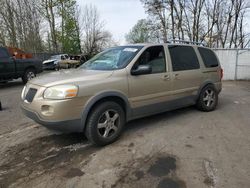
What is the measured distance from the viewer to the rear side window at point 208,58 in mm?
5413

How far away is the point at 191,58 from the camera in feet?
16.8

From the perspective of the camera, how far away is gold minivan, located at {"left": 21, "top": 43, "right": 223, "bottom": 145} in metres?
3.25

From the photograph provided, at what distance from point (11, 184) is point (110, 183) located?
1179 mm

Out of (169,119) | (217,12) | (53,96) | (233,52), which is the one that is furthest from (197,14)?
(53,96)

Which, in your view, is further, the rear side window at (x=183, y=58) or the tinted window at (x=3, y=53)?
the tinted window at (x=3, y=53)

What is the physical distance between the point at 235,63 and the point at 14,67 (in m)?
12.1

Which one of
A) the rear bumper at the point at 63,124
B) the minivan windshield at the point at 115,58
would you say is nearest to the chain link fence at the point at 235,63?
the minivan windshield at the point at 115,58

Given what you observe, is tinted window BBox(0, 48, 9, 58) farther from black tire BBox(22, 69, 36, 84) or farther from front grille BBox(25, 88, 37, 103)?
front grille BBox(25, 88, 37, 103)

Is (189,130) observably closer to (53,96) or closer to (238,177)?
(238,177)

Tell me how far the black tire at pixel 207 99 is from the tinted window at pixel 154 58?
155 cm

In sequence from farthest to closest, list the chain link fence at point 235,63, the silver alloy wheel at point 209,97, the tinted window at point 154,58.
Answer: the chain link fence at point 235,63
the silver alloy wheel at point 209,97
the tinted window at point 154,58

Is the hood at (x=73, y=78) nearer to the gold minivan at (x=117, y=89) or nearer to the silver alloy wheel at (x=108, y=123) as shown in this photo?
the gold minivan at (x=117, y=89)

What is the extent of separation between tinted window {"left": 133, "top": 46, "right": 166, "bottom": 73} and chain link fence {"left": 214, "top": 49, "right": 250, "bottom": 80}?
10455 millimetres

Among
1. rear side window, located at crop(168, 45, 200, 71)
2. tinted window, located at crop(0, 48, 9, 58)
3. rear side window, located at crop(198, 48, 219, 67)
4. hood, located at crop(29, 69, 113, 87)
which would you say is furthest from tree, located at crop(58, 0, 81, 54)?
hood, located at crop(29, 69, 113, 87)
